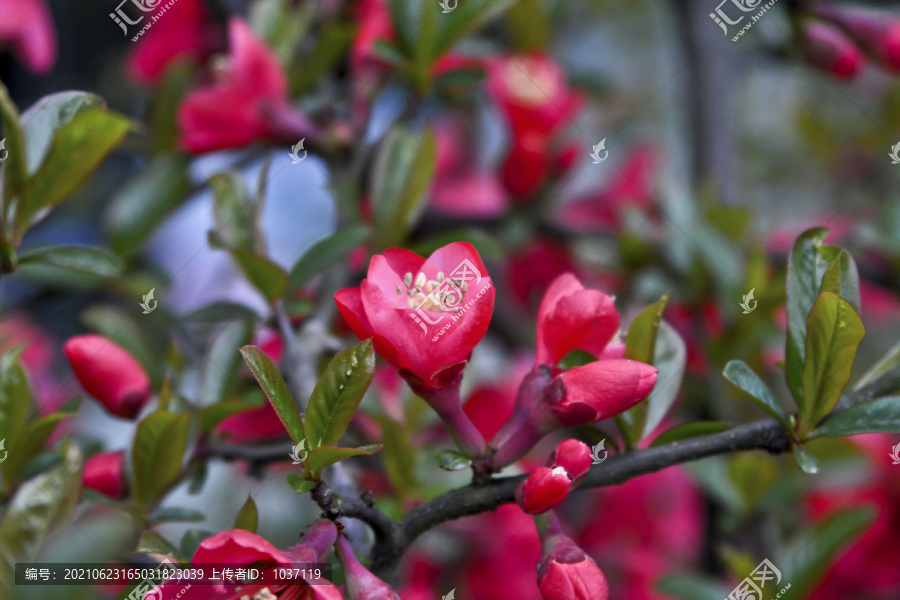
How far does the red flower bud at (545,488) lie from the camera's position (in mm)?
544

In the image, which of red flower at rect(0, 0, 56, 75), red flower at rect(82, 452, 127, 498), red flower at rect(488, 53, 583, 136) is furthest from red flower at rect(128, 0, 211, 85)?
red flower at rect(82, 452, 127, 498)

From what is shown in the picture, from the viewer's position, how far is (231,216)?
911 millimetres

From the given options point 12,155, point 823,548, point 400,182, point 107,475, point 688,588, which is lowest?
point 688,588

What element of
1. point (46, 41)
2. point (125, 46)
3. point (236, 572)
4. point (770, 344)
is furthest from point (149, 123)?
point (770, 344)

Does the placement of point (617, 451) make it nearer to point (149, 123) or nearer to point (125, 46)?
point (149, 123)

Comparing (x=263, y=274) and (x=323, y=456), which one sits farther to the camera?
(x=263, y=274)

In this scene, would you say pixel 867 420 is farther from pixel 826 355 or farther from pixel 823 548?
pixel 823 548

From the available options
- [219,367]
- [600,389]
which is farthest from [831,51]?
[219,367]

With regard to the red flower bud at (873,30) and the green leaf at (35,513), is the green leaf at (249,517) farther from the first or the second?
the red flower bud at (873,30)

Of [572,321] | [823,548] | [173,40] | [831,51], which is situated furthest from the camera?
[173,40]

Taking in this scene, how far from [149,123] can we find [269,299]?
2.11 ft

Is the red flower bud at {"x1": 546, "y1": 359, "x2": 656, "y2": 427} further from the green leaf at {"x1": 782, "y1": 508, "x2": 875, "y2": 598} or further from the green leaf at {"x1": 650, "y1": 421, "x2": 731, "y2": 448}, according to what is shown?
the green leaf at {"x1": 782, "y1": 508, "x2": 875, "y2": 598}

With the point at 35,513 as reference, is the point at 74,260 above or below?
above

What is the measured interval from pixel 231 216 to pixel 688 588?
30.2 inches
